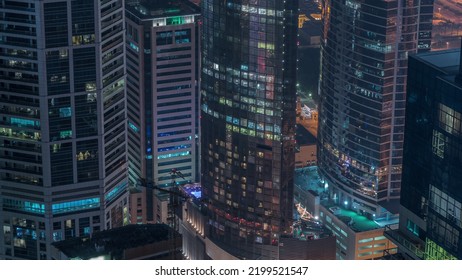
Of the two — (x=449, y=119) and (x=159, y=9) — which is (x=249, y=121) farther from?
(x=449, y=119)

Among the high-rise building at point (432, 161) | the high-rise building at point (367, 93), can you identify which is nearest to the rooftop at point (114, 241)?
the high-rise building at point (432, 161)

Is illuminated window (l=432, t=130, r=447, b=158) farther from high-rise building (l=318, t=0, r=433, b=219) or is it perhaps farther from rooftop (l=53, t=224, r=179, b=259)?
high-rise building (l=318, t=0, r=433, b=219)

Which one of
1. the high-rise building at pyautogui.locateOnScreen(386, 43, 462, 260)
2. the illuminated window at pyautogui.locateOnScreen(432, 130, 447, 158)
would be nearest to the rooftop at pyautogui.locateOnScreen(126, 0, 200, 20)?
the high-rise building at pyautogui.locateOnScreen(386, 43, 462, 260)

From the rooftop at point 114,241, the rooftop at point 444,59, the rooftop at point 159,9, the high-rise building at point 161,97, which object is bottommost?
the high-rise building at point 161,97

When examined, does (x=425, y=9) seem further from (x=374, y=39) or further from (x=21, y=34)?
(x=21, y=34)

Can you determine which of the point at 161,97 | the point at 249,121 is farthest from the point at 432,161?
the point at 161,97

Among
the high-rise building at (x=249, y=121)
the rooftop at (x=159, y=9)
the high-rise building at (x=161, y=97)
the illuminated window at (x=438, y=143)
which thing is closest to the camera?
the illuminated window at (x=438, y=143)

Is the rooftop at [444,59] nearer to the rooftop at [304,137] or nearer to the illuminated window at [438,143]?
the illuminated window at [438,143]
